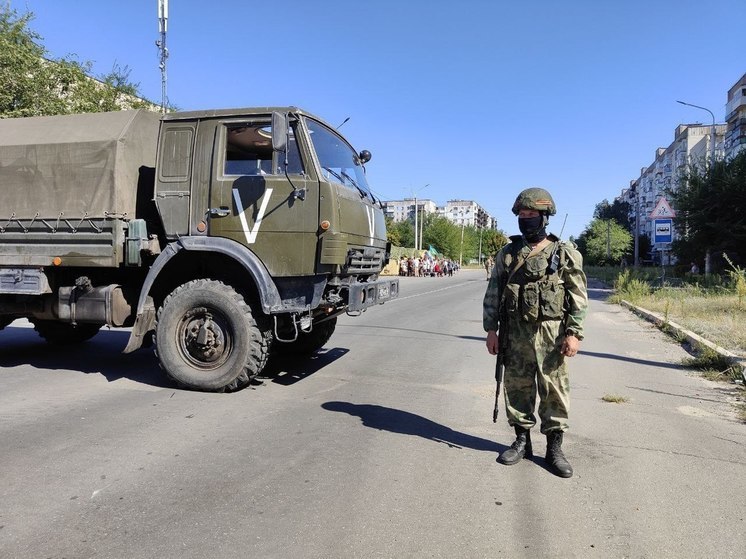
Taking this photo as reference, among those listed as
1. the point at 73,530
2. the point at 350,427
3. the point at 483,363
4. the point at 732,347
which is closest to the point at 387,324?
the point at 483,363

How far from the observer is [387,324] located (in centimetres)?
1170

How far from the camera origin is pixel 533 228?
3.79 metres

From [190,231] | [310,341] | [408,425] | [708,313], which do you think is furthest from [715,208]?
[190,231]

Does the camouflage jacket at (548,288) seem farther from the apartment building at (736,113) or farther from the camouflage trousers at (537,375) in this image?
the apartment building at (736,113)

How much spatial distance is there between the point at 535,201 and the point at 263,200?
107 inches

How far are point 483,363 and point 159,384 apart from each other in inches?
164

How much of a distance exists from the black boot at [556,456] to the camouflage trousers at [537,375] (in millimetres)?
65

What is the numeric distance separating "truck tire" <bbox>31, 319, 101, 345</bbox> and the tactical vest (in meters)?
6.13

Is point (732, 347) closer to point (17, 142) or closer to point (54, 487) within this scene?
point (54, 487)

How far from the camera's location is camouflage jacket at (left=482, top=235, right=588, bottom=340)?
3641mm

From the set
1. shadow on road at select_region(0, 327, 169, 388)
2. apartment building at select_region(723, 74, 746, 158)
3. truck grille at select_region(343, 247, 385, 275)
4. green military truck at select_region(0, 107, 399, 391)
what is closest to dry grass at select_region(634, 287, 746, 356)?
truck grille at select_region(343, 247, 385, 275)

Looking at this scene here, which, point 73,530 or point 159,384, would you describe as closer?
point 73,530

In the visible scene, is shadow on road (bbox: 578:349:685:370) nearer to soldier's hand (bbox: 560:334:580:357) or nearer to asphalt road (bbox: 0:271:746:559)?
asphalt road (bbox: 0:271:746:559)

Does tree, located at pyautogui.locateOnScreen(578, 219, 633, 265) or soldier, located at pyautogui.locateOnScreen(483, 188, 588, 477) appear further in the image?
tree, located at pyautogui.locateOnScreen(578, 219, 633, 265)
